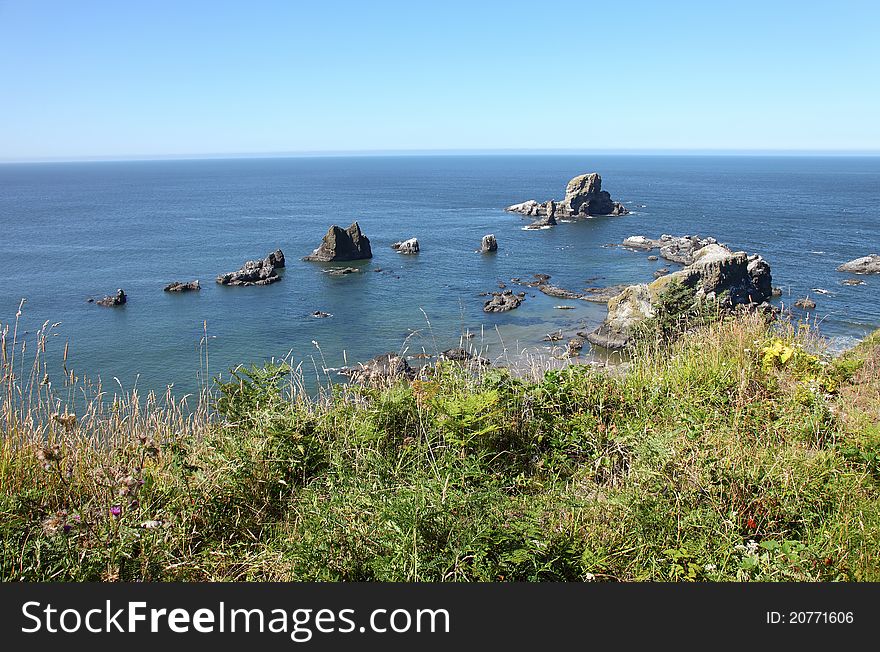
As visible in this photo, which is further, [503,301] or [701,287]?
[503,301]

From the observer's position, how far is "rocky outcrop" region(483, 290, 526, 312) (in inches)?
1800

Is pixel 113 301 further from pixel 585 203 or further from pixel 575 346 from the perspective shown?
pixel 585 203

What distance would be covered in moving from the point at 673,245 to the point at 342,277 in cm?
3645

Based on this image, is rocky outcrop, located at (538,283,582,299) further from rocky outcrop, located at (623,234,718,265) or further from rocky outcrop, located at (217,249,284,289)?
rocky outcrop, located at (217,249,284,289)

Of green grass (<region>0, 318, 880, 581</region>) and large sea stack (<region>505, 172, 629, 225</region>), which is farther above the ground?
large sea stack (<region>505, 172, 629, 225</region>)

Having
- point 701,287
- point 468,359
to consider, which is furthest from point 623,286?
point 468,359

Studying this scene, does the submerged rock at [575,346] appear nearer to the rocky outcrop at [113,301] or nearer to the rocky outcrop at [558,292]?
the rocky outcrop at [558,292]

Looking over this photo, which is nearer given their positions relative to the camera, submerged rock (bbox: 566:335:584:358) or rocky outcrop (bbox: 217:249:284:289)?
submerged rock (bbox: 566:335:584:358)

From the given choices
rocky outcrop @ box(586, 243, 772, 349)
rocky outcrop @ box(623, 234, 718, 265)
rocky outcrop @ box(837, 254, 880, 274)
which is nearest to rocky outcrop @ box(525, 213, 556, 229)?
rocky outcrop @ box(623, 234, 718, 265)

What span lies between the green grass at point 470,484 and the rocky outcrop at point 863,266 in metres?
56.5

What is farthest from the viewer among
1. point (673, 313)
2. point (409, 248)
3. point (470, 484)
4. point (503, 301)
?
point (409, 248)

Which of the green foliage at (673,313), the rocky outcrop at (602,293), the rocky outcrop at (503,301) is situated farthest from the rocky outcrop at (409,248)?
the green foliage at (673,313)

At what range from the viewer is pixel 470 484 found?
556 centimetres

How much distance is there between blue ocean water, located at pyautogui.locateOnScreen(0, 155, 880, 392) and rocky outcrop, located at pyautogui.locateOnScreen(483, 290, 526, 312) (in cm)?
94
